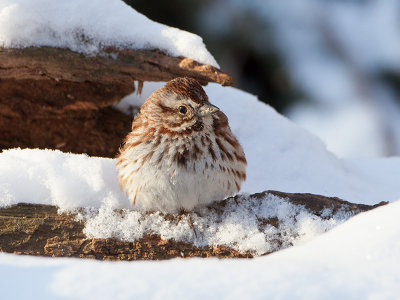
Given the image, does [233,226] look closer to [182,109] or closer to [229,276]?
[182,109]

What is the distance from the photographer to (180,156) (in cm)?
330

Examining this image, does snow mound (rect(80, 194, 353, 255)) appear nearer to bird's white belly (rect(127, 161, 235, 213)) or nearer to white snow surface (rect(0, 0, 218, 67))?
bird's white belly (rect(127, 161, 235, 213))

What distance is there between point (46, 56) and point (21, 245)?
120 cm

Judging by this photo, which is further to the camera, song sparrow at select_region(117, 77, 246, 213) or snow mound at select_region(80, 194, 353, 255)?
song sparrow at select_region(117, 77, 246, 213)

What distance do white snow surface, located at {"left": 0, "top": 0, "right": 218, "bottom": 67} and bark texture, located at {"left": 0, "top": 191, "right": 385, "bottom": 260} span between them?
1076 mm

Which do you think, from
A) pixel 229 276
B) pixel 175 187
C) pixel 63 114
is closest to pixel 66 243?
pixel 175 187

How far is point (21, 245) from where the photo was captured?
2.98m

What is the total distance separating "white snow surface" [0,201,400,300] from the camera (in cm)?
184

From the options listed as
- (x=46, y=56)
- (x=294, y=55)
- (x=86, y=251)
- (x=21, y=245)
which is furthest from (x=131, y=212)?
(x=294, y=55)

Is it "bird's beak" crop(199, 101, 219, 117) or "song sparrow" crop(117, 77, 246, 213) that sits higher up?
"bird's beak" crop(199, 101, 219, 117)

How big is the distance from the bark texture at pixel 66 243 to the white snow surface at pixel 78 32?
108cm

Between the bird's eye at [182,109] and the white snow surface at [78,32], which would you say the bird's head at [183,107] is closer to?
the bird's eye at [182,109]

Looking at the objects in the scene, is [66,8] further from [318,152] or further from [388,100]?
[388,100]

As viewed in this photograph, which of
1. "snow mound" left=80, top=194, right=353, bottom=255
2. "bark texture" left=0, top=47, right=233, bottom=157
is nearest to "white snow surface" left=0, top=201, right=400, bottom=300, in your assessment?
"snow mound" left=80, top=194, right=353, bottom=255
